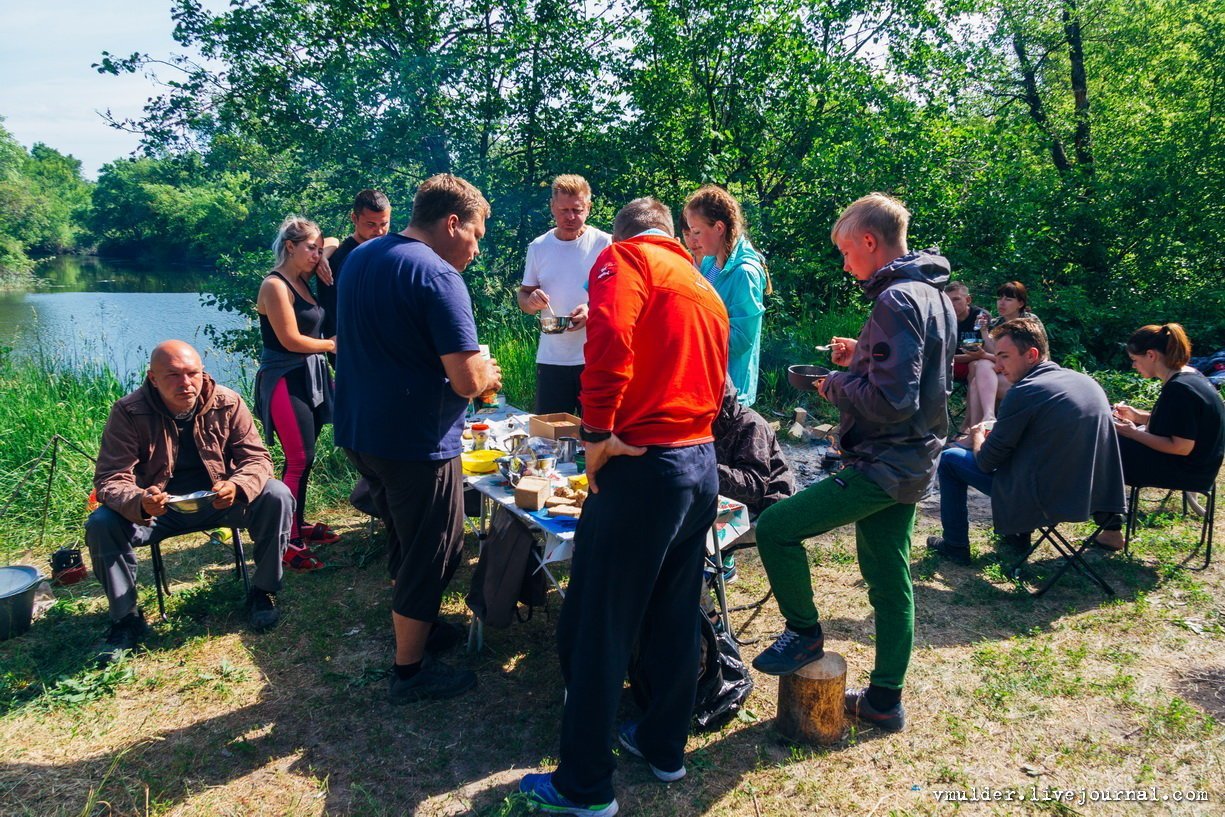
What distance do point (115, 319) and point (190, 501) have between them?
14.4 m

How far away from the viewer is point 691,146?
26.9 feet

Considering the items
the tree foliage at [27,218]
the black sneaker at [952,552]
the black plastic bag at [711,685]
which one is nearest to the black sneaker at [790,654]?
the black plastic bag at [711,685]

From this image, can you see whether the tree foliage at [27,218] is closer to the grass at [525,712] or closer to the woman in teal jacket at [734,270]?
the grass at [525,712]

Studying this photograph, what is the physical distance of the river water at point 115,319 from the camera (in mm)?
7988

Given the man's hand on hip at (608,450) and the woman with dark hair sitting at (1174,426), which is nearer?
the man's hand on hip at (608,450)

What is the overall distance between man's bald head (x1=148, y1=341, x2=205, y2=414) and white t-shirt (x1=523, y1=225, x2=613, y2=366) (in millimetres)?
1704

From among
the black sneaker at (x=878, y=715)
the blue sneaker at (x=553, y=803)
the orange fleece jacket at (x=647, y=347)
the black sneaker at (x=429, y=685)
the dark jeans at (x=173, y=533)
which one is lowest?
the black sneaker at (x=878, y=715)

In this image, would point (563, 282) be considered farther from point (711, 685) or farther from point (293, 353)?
point (711, 685)

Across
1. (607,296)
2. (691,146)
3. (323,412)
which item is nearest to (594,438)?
(607,296)

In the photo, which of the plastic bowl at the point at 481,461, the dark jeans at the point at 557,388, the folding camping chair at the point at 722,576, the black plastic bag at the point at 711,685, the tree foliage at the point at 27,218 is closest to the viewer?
the black plastic bag at the point at 711,685

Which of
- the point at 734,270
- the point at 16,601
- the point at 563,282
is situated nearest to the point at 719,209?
the point at 734,270

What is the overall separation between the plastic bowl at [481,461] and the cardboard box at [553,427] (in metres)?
0.20

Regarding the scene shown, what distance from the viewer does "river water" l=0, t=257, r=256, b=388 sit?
799 centimetres

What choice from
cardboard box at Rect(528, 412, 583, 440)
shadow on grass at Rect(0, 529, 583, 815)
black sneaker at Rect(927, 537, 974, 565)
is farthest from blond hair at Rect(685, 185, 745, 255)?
black sneaker at Rect(927, 537, 974, 565)
